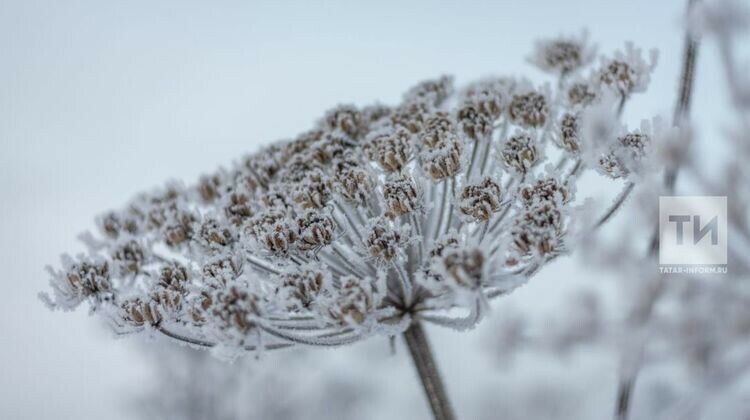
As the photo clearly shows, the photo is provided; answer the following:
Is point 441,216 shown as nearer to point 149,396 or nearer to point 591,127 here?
point 591,127

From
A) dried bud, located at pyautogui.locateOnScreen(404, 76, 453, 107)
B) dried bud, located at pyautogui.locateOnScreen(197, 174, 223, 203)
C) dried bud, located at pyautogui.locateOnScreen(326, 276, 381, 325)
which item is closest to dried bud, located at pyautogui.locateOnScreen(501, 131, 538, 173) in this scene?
dried bud, located at pyautogui.locateOnScreen(326, 276, 381, 325)

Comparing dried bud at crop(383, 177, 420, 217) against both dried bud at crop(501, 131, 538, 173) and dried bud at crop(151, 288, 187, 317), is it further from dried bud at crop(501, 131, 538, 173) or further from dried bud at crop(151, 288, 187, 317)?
dried bud at crop(151, 288, 187, 317)

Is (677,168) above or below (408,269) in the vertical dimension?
above

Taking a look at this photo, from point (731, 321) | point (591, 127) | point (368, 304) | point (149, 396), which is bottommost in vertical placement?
point (149, 396)

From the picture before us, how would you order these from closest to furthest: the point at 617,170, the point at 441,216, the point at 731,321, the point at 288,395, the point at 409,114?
the point at 731,321 → the point at 617,170 → the point at 441,216 → the point at 409,114 → the point at 288,395

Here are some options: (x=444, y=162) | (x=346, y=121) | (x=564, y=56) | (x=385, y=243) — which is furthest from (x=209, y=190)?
(x=564, y=56)

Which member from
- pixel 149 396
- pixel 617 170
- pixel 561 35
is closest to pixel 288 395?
pixel 149 396

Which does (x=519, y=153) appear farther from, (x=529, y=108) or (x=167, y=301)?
(x=167, y=301)
